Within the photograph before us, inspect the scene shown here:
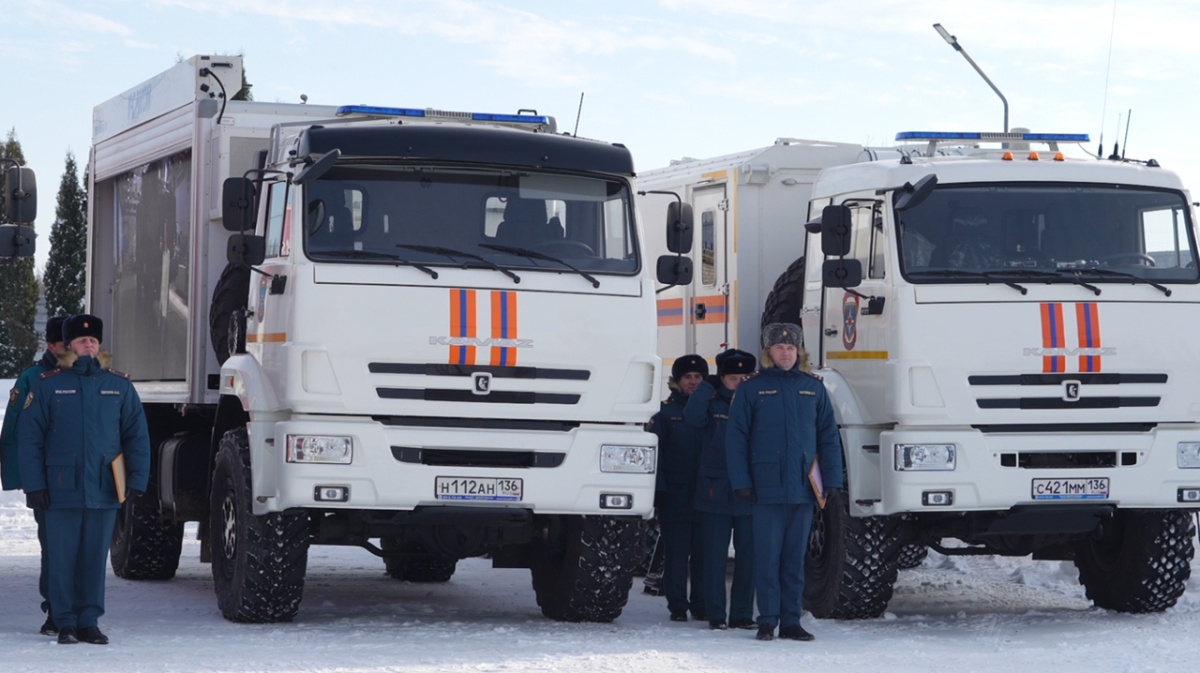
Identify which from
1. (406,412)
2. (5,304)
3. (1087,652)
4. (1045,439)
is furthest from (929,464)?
(5,304)

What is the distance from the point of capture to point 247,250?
1039 cm

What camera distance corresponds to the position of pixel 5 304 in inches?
2196

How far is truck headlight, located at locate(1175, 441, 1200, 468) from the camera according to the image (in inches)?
441

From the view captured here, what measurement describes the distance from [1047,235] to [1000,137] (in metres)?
2.37

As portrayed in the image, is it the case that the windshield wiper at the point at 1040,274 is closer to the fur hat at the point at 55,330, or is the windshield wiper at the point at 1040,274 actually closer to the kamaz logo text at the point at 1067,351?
the kamaz logo text at the point at 1067,351

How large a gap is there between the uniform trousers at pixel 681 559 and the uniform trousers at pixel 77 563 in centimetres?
363

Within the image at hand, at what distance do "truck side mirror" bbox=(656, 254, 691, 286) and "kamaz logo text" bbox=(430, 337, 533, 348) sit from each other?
4.28ft

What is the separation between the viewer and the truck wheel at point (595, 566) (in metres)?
10.8

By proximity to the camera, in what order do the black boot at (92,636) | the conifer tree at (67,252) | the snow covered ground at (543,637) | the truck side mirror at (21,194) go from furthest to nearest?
1. the conifer tree at (67,252)
2. the truck side mirror at (21,194)
3. the black boot at (92,636)
4. the snow covered ground at (543,637)

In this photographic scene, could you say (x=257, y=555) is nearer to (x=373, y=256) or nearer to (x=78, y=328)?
(x=78, y=328)

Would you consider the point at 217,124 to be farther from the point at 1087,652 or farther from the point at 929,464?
the point at 1087,652

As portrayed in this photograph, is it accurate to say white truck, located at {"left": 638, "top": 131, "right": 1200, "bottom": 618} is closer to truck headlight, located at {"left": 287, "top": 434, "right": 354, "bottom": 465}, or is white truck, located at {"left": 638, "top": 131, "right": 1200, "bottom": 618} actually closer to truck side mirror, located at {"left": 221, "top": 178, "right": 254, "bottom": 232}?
truck headlight, located at {"left": 287, "top": 434, "right": 354, "bottom": 465}

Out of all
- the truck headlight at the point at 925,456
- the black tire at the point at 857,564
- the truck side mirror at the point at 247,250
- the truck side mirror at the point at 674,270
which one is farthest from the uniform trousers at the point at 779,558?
the truck side mirror at the point at 247,250

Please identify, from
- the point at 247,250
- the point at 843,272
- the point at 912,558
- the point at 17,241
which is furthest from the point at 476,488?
the point at 912,558
